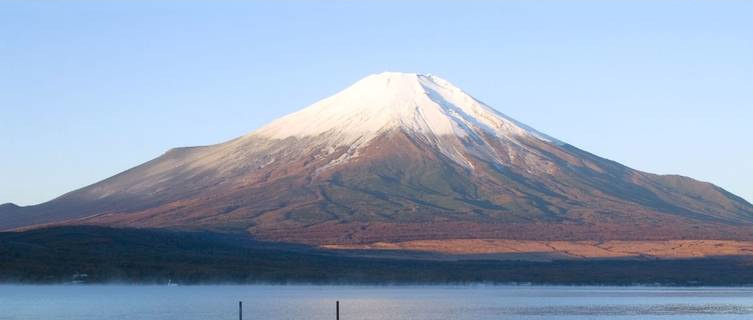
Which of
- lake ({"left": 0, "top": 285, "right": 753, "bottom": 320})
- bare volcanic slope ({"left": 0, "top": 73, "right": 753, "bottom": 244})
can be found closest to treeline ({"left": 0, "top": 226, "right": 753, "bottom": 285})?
lake ({"left": 0, "top": 285, "right": 753, "bottom": 320})

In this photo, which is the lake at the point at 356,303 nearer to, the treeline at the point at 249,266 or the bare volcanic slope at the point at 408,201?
the treeline at the point at 249,266

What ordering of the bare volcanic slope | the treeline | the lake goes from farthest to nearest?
the bare volcanic slope
the treeline
the lake

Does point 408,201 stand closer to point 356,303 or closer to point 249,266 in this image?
point 249,266

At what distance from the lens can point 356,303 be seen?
254 feet

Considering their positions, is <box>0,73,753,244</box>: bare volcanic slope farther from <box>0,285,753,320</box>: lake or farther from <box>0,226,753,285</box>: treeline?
<box>0,285,753,320</box>: lake

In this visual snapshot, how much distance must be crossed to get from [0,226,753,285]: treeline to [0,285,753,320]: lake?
4.50 metres

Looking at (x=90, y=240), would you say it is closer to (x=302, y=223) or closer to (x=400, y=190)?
(x=302, y=223)

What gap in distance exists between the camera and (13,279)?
9231 cm

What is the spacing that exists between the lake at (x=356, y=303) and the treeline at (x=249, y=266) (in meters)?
4.50

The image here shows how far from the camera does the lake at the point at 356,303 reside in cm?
6438

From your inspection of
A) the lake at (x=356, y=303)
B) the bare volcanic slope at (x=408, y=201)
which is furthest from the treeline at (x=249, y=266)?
the bare volcanic slope at (x=408, y=201)

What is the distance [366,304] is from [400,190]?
103191 millimetres

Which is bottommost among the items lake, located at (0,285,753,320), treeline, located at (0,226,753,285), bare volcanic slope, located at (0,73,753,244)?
lake, located at (0,285,753,320)

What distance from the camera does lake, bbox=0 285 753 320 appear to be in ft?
211
